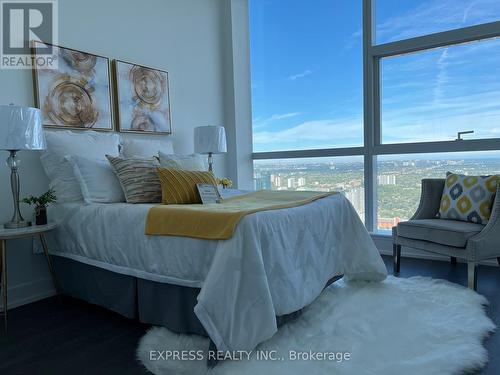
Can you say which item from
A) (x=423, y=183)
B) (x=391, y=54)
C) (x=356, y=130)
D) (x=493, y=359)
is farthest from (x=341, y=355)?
(x=391, y=54)

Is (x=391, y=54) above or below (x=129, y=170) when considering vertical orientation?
above

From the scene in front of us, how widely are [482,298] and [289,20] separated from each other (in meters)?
3.75

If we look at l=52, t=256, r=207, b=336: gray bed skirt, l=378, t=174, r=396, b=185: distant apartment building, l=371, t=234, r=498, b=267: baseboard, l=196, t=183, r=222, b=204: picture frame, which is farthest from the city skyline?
l=52, t=256, r=207, b=336: gray bed skirt

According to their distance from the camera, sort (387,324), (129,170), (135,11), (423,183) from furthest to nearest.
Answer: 1. (135,11)
2. (423,183)
3. (129,170)
4. (387,324)

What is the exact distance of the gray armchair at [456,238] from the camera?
8.54 ft

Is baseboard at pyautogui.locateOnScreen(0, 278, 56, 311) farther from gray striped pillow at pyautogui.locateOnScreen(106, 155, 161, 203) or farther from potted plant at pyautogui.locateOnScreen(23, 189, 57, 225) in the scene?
gray striped pillow at pyautogui.locateOnScreen(106, 155, 161, 203)

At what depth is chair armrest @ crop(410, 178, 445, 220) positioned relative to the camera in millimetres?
3301

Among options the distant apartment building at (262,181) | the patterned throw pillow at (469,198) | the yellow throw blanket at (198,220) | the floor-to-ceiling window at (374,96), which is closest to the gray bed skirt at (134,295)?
the yellow throw blanket at (198,220)

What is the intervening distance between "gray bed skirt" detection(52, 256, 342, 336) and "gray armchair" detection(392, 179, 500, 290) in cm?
85

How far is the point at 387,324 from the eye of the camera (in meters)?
2.08

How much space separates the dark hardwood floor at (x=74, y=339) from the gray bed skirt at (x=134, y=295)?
0.30 ft

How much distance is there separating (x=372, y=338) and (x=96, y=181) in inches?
81.8

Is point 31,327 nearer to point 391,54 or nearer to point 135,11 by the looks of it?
point 135,11

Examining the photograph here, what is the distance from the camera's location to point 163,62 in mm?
3959
